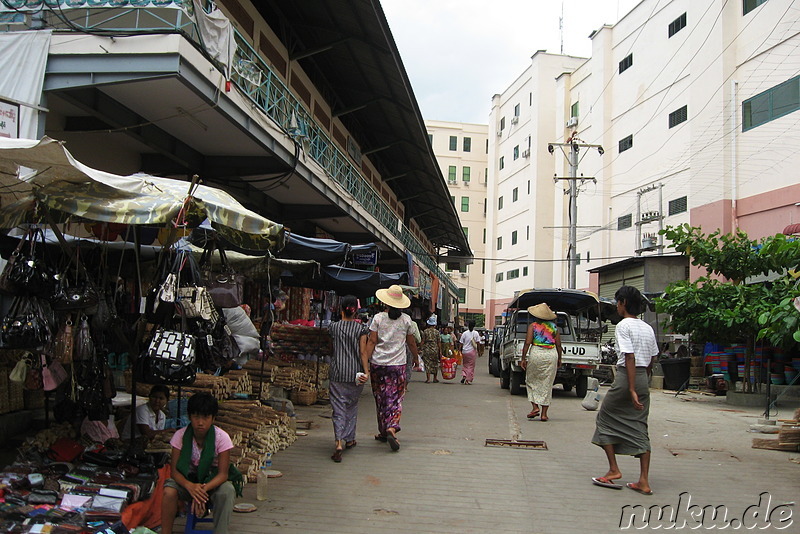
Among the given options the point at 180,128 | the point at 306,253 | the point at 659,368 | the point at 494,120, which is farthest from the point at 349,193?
the point at 494,120

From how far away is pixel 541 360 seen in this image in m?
11.1

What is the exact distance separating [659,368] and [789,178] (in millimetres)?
7749

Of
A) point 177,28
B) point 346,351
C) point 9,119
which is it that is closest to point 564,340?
point 346,351

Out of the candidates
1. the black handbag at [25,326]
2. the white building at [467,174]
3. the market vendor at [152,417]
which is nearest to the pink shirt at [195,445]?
the black handbag at [25,326]

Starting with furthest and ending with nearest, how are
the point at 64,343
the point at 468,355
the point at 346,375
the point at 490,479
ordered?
the point at 468,355, the point at 346,375, the point at 490,479, the point at 64,343

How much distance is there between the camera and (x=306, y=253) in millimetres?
9672

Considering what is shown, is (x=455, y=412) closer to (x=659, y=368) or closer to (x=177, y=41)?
(x=177, y=41)

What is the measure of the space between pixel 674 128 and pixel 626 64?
6.84 metres

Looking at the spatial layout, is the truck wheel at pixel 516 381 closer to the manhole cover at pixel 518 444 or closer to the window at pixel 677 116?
the manhole cover at pixel 518 444

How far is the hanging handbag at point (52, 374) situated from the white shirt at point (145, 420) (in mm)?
920

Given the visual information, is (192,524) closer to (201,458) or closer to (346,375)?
(201,458)

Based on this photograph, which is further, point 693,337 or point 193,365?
Result: point 693,337

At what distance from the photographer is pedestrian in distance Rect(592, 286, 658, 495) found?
20.3ft

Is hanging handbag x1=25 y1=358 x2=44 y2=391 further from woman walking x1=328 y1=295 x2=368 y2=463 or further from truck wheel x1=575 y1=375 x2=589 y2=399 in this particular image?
truck wheel x1=575 y1=375 x2=589 y2=399
